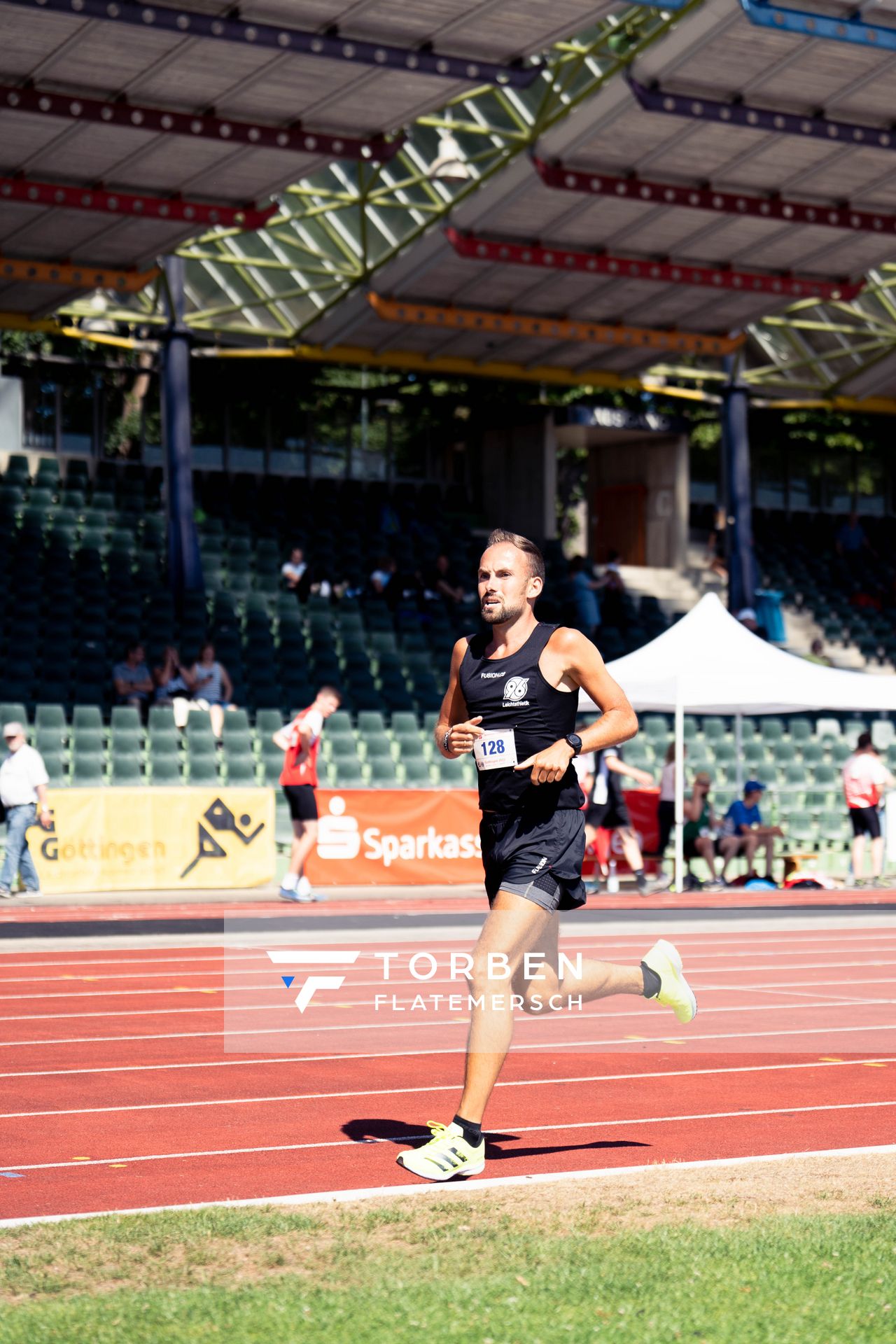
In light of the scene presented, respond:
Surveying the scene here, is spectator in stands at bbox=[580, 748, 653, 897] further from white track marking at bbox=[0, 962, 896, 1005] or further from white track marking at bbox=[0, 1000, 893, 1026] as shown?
white track marking at bbox=[0, 1000, 893, 1026]

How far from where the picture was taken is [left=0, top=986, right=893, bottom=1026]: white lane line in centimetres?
1086

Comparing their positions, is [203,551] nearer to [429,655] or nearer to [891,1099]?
[429,655]

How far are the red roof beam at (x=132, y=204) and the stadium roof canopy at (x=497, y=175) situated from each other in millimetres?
150

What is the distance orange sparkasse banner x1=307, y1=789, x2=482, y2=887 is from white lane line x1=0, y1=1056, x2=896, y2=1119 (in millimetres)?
12709

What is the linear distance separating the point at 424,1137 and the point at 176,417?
25188mm

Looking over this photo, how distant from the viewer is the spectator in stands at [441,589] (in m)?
32.4

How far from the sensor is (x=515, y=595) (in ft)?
21.6

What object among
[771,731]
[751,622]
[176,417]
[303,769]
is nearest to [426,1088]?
[303,769]

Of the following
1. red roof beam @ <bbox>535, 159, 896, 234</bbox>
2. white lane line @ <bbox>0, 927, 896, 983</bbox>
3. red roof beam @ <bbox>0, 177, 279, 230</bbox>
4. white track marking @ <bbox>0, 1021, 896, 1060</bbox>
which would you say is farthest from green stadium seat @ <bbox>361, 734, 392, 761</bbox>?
white track marking @ <bbox>0, 1021, 896, 1060</bbox>

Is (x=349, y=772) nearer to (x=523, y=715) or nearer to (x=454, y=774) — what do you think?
(x=454, y=774)

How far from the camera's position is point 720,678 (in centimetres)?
2169

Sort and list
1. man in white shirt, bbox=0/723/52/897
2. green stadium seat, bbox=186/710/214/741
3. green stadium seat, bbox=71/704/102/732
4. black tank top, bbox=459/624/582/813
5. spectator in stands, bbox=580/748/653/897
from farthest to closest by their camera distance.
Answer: green stadium seat, bbox=186/710/214/741 → green stadium seat, bbox=71/704/102/732 → spectator in stands, bbox=580/748/653/897 → man in white shirt, bbox=0/723/52/897 → black tank top, bbox=459/624/582/813

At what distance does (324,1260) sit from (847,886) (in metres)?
19.5

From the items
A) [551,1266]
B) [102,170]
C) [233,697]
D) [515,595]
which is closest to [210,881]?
[233,697]
